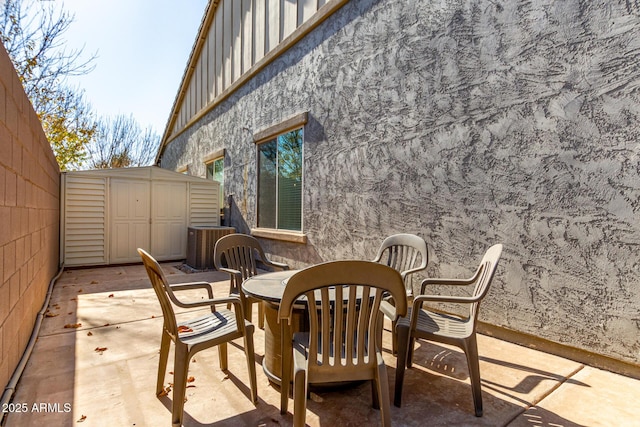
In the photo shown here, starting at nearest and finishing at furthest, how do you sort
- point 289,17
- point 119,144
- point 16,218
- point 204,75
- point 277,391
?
point 277,391 < point 16,218 < point 289,17 < point 204,75 < point 119,144

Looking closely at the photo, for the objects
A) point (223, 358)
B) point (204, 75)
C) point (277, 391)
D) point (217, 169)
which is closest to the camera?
point (277, 391)

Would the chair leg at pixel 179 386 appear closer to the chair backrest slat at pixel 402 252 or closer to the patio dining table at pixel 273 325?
the patio dining table at pixel 273 325

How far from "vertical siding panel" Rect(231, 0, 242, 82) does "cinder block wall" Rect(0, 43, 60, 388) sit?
524 cm

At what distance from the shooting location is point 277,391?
7.09 feet

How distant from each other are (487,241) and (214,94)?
844cm

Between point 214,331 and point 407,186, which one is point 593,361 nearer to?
point 407,186

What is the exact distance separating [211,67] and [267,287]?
9.06 metres

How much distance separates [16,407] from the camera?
191 centimetres

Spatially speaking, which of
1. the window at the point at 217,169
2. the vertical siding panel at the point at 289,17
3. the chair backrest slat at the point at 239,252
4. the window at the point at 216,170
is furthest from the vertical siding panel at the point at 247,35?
the chair backrest slat at the point at 239,252

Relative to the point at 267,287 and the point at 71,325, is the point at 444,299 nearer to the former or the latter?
the point at 267,287

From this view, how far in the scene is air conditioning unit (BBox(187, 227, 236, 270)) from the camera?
652 centimetres

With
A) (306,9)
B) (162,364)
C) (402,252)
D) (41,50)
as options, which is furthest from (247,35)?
(162,364)

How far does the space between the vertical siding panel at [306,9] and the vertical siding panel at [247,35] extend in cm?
201

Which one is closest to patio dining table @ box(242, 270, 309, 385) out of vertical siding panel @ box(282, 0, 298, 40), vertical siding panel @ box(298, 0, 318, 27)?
vertical siding panel @ box(298, 0, 318, 27)
